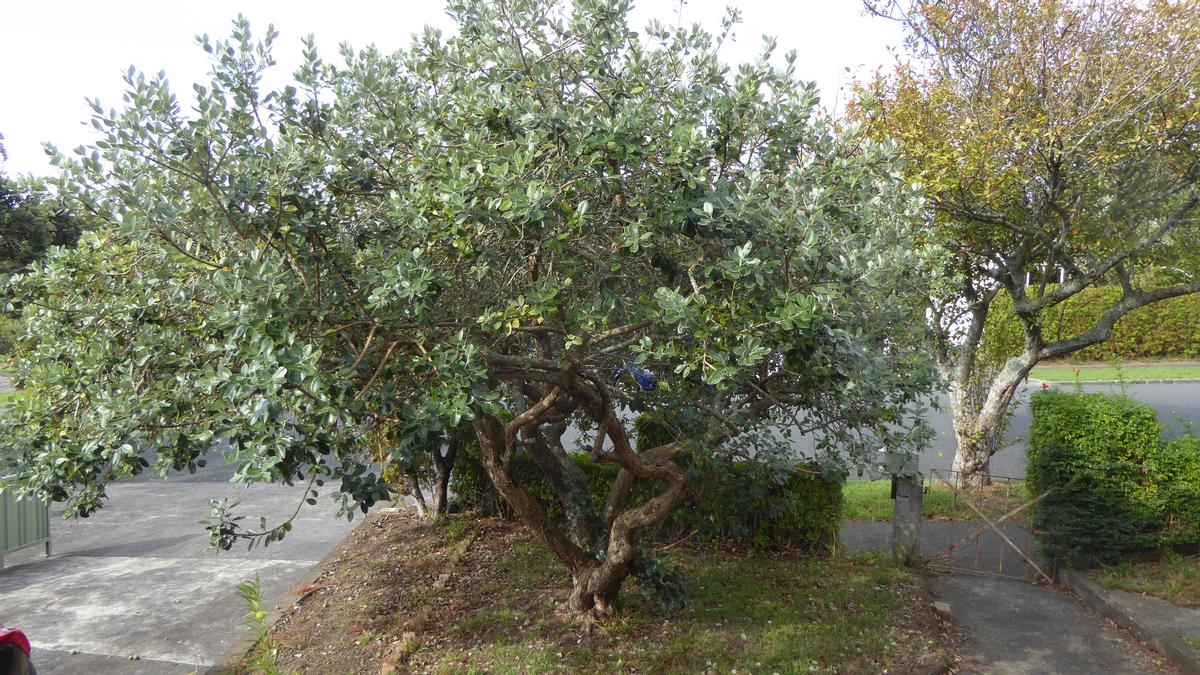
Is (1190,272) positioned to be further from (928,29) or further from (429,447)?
(429,447)

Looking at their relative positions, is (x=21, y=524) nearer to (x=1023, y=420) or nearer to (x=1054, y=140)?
(x=1054, y=140)

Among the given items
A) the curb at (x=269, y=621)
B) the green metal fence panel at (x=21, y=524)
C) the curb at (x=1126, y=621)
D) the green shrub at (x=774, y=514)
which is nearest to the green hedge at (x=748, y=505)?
the green shrub at (x=774, y=514)

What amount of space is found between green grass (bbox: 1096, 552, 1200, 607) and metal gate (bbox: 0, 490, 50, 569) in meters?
10.3

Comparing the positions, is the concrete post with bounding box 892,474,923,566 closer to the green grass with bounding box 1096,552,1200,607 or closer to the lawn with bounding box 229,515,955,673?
the lawn with bounding box 229,515,955,673

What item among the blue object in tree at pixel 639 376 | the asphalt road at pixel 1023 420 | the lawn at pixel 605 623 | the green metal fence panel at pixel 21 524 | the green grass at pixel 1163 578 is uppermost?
the blue object in tree at pixel 639 376

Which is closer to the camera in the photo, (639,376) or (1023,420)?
(639,376)

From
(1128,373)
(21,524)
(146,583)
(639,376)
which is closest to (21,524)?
(21,524)

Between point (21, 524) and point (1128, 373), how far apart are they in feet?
83.2

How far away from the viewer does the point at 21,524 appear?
8484mm

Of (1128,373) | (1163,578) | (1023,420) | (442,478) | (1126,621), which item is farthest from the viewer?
(1128,373)

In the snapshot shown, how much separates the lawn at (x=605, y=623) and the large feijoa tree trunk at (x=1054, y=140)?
11.1ft

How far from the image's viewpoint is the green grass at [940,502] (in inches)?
376

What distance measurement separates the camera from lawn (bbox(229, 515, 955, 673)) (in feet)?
18.4

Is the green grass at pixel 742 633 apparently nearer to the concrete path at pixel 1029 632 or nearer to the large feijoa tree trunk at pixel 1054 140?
the concrete path at pixel 1029 632
